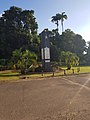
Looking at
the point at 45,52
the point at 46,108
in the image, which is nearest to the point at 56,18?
the point at 45,52

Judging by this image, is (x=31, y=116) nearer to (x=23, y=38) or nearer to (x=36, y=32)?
(x=23, y=38)

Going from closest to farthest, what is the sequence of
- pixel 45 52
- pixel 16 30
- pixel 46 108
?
pixel 46 108 < pixel 45 52 < pixel 16 30

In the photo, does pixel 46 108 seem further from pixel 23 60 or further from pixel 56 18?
pixel 56 18

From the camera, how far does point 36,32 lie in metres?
57.2

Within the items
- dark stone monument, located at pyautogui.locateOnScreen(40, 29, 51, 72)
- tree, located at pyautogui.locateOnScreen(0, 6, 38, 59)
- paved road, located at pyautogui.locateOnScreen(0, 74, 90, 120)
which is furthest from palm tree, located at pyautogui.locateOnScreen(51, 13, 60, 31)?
paved road, located at pyautogui.locateOnScreen(0, 74, 90, 120)

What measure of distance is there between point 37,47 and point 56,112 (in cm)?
4214

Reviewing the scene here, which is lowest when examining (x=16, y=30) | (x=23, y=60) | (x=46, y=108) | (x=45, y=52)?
(x=46, y=108)

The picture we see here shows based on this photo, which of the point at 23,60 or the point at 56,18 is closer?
the point at 23,60

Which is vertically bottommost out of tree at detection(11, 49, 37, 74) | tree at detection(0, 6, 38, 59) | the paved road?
the paved road

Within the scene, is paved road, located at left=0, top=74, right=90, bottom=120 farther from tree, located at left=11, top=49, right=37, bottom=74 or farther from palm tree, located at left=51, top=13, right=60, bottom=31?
palm tree, located at left=51, top=13, right=60, bottom=31

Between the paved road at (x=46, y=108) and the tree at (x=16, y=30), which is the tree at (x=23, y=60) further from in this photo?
the paved road at (x=46, y=108)

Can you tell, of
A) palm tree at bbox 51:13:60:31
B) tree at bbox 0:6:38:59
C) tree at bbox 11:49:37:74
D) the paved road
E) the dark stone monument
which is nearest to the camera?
the paved road

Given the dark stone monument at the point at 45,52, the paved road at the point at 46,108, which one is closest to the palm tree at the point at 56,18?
the dark stone monument at the point at 45,52

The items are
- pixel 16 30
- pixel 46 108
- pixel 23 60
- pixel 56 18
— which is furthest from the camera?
pixel 56 18
